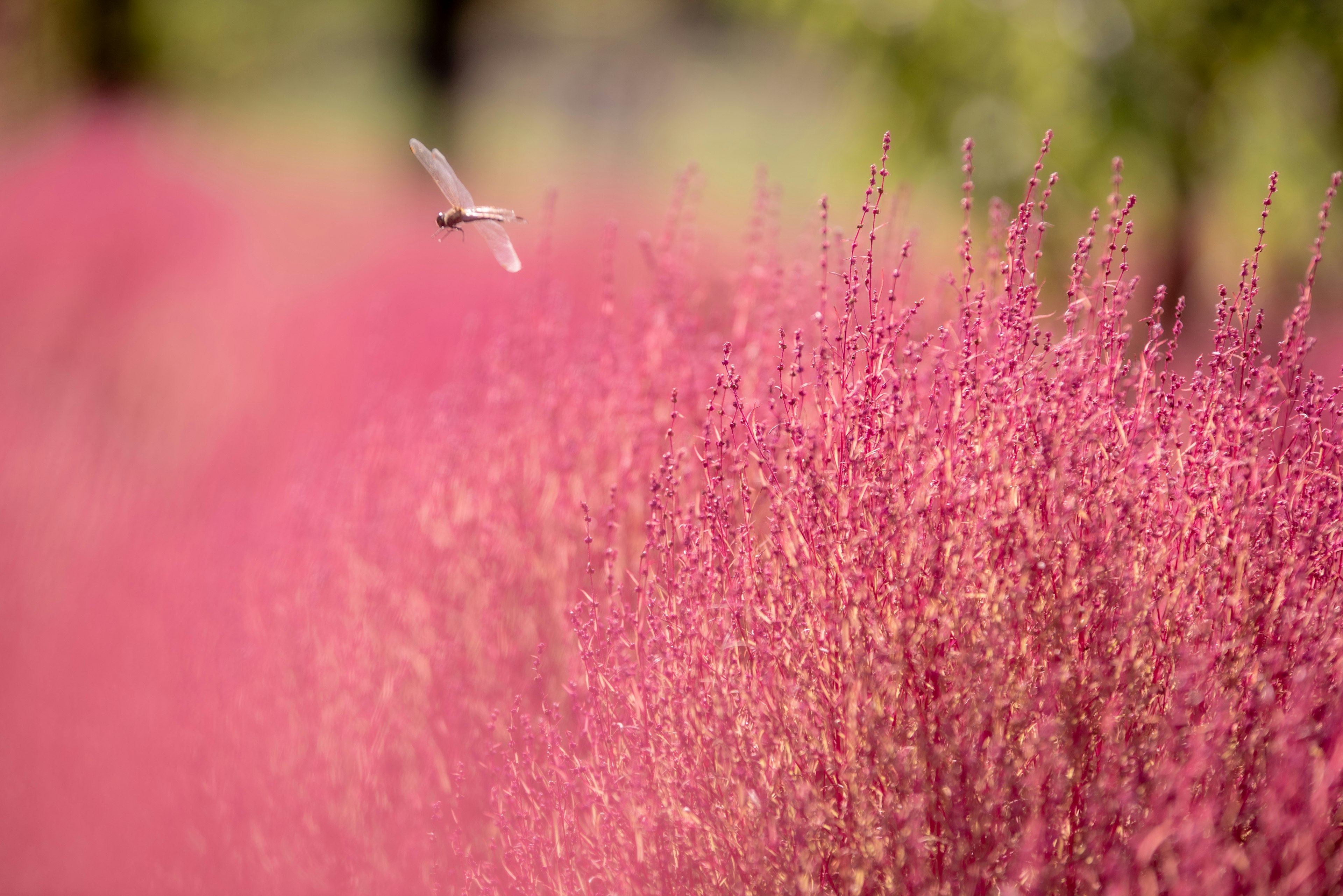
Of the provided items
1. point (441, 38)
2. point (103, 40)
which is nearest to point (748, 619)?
point (441, 38)

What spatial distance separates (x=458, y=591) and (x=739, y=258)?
3101 mm

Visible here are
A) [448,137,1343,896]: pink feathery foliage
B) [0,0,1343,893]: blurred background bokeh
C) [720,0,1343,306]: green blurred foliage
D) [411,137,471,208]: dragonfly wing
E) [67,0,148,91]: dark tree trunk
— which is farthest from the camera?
[67,0,148,91]: dark tree trunk

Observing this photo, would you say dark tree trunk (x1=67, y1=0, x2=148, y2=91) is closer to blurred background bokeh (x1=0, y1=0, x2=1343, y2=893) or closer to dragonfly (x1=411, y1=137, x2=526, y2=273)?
blurred background bokeh (x1=0, y1=0, x2=1343, y2=893)

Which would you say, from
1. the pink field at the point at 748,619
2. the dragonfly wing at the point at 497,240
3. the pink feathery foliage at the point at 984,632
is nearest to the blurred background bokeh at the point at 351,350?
the pink field at the point at 748,619

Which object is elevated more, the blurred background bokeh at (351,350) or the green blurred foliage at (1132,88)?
the green blurred foliage at (1132,88)

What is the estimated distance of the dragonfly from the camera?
243 cm

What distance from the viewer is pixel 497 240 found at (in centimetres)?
254

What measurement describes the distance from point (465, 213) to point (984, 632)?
1.40 m

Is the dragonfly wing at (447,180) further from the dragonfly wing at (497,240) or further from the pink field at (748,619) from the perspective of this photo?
the pink field at (748,619)

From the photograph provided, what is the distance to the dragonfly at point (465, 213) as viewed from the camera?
243 centimetres

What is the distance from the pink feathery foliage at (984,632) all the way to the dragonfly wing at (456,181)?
2.85 feet

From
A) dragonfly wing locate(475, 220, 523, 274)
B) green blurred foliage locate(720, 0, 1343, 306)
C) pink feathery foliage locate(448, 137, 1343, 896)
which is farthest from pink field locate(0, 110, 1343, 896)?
green blurred foliage locate(720, 0, 1343, 306)

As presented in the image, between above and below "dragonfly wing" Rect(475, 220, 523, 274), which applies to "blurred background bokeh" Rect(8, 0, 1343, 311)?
above

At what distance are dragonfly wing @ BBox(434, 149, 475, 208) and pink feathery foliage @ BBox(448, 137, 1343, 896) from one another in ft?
2.85
